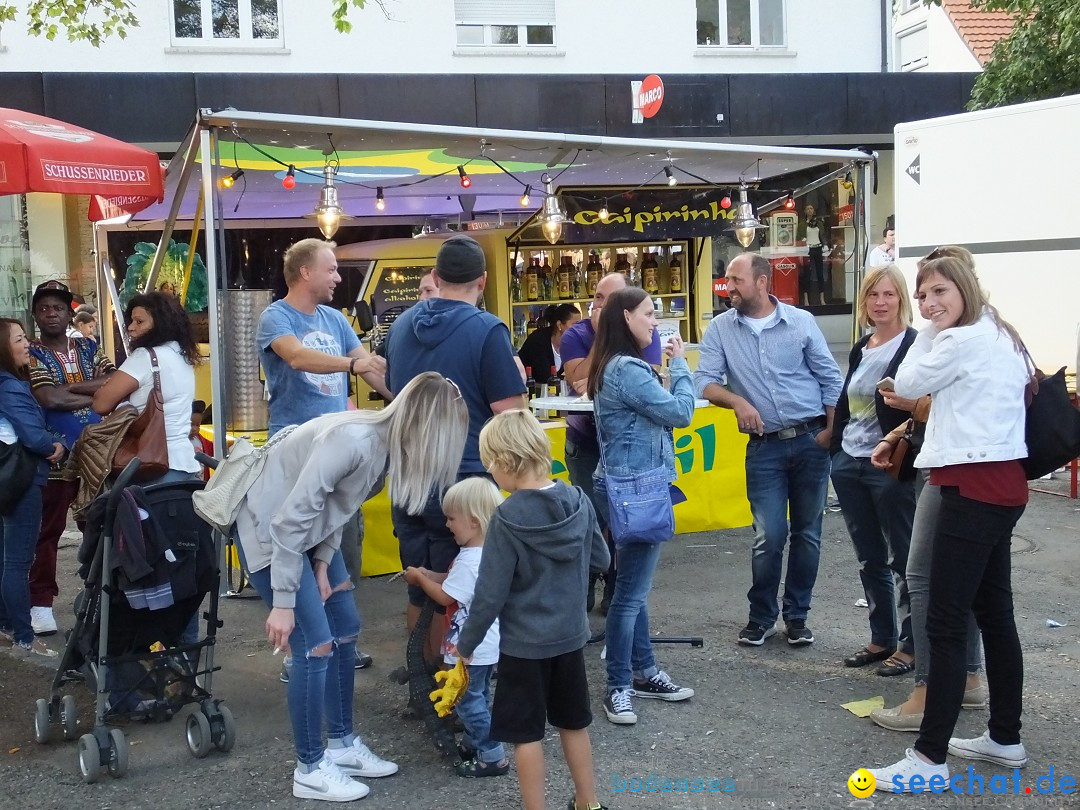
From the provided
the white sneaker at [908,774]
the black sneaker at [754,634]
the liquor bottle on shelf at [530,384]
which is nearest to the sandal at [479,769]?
the white sneaker at [908,774]

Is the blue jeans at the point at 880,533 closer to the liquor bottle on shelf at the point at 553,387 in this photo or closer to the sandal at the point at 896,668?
the sandal at the point at 896,668

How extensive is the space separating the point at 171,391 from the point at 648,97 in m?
8.53

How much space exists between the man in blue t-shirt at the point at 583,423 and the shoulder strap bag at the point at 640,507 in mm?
1240

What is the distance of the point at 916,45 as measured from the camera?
23.5 m

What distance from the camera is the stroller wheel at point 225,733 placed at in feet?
14.2

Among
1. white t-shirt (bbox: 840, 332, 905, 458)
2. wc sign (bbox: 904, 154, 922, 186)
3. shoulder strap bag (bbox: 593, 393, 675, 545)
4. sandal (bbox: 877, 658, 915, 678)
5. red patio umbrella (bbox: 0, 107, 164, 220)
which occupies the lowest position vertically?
sandal (bbox: 877, 658, 915, 678)

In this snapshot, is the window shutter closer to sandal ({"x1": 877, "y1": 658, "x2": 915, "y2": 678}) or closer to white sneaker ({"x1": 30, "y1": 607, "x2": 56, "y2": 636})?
white sneaker ({"x1": 30, "y1": 607, "x2": 56, "y2": 636})

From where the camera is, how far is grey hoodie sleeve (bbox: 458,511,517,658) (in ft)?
11.2

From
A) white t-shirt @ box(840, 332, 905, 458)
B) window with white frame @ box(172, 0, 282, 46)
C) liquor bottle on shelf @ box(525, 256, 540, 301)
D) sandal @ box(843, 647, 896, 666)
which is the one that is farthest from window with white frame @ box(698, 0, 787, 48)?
sandal @ box(843, 647, 896, 666)

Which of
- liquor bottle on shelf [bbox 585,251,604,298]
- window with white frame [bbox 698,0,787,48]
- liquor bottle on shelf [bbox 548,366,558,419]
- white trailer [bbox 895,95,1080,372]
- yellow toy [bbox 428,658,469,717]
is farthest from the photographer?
window with white frame [bbox 698,0,787,48]

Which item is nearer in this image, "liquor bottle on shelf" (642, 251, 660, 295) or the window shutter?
"liquor bottle on shelf" (642, 251, 660, 295)

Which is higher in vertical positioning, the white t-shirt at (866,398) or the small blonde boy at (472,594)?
the white t-shirt at (866,398)

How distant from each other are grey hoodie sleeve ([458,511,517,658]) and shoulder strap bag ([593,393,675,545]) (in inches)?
44.4

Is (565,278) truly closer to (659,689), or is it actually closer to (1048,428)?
(659,689)
